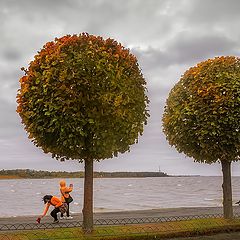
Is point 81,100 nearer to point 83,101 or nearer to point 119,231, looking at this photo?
point 83,101

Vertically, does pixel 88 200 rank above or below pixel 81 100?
below

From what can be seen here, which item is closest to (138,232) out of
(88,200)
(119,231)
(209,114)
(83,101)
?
(119,231)

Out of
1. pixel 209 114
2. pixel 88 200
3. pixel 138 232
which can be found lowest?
pixel 138 232

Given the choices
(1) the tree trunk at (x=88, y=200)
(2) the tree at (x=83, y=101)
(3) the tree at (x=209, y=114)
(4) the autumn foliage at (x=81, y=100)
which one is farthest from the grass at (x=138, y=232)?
(4) the autumn foliage at (x=81, y=100)

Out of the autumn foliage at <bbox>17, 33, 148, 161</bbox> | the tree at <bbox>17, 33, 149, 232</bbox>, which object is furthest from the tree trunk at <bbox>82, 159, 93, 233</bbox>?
the autumn foliage at <bbox>17, 33, 148, 161</bbox>

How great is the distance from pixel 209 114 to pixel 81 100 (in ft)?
20.7

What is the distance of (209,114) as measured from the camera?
19312mm

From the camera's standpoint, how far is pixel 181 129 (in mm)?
20359

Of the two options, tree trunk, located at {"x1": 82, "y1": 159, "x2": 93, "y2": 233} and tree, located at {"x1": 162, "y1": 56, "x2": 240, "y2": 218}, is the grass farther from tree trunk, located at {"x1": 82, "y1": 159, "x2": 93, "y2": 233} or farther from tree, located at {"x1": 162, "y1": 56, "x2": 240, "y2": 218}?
tree, located at {"x1": 162, "y1": 56, "x2": 240, "y2": 218}

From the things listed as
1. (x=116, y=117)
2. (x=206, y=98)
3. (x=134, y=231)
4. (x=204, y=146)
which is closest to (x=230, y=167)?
(x=204, y=146)

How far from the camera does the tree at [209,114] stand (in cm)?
1917

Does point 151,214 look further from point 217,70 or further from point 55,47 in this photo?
point 55,47

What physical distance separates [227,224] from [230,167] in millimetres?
2869

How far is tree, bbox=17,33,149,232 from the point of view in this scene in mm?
15828
